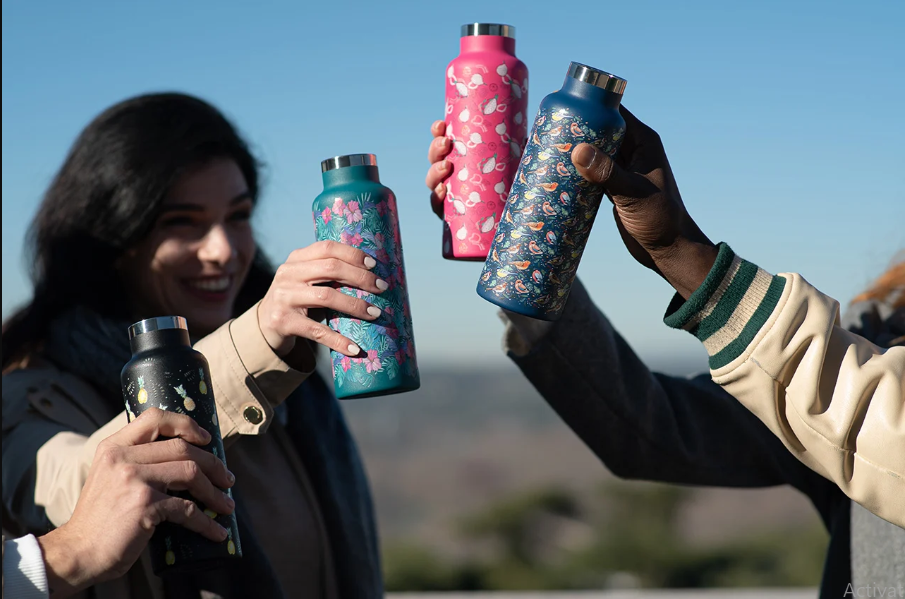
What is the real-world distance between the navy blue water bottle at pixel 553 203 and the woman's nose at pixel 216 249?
1185mm

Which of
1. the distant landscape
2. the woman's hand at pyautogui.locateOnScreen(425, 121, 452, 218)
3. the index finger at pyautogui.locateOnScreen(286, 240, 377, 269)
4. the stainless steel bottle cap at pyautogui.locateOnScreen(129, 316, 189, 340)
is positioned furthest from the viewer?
the distant landscape

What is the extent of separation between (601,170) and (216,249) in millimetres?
1471

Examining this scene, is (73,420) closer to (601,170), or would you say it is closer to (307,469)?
(307,469)

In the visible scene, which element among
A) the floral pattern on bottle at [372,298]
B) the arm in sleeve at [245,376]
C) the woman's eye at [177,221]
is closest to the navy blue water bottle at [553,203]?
the floral pattern on bottle at [372,298]

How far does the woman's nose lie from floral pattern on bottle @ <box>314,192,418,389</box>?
0.95 meters

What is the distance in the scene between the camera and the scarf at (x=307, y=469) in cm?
228

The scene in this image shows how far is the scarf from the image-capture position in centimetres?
228

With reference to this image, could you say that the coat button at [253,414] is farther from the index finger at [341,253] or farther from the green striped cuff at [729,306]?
the green striped cuff at [729,306]

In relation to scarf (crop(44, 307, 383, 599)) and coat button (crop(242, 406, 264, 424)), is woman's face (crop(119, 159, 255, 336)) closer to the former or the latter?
scarf (crop(44, 307, 383, 599))

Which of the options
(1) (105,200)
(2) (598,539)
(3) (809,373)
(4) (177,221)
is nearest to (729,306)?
(3) (809,373)

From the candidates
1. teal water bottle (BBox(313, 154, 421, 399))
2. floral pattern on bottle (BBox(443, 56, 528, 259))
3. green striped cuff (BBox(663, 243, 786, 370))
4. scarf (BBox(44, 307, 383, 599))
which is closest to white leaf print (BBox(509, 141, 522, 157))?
floral pattern on bottle (BBox(443, 56, 528, 259))

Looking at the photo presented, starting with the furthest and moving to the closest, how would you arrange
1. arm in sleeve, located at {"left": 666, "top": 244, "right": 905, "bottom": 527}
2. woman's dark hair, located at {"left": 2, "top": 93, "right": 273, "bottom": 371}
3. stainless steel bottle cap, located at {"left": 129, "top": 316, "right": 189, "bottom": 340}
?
woman's dark hair, located at {"left": 2, "top": 93, "right": 273, "bottom": 371} → stainless steel bottle cap, located at {"left": 129, "top": 316, "right": 189, "bottom": 340} → arm in sleeve, located at {"left": 666, "top": 244, "right": 905, "bottom": 527}

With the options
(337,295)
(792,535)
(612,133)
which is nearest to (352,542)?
(337,295)

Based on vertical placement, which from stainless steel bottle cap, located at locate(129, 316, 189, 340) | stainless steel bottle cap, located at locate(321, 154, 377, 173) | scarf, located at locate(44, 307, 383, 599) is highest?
stainless steel bottle cap, located at locate(321, 154, 377, 173)
